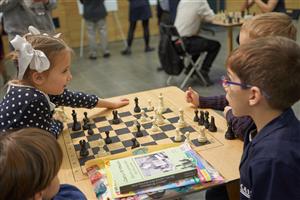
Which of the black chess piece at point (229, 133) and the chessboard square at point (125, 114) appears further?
the chessboard square at point (125, 114)

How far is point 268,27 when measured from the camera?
1.61 metres

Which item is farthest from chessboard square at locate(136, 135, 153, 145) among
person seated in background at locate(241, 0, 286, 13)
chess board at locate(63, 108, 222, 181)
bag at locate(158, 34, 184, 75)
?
person seated in background at locate(241, 0, 286, 13)

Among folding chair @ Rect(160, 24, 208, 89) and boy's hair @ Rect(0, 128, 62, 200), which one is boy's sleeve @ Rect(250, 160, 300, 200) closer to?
boy's hair @ Rect(0, 128, 62, 200)

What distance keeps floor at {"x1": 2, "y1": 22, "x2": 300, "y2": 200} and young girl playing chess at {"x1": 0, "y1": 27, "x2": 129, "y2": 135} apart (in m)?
2.49

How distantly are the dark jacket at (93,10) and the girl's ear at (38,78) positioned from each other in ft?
14.7

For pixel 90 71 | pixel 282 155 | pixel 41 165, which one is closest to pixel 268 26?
pixel 282 155

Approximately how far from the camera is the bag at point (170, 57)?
4.24 m

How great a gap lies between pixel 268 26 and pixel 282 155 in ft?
2.41

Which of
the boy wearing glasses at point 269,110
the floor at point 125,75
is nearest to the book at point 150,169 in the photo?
the boy wearing glasses at point 269,110

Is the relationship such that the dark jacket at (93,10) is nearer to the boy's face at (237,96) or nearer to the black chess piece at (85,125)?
the black chess piece at (85,125)

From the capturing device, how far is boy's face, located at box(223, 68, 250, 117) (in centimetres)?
119

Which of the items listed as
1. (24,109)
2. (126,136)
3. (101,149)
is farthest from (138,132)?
(24,109)

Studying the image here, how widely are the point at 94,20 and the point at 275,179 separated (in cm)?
538

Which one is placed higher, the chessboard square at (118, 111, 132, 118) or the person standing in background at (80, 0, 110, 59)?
the chessboard square at (118, 111, 132, 118)
